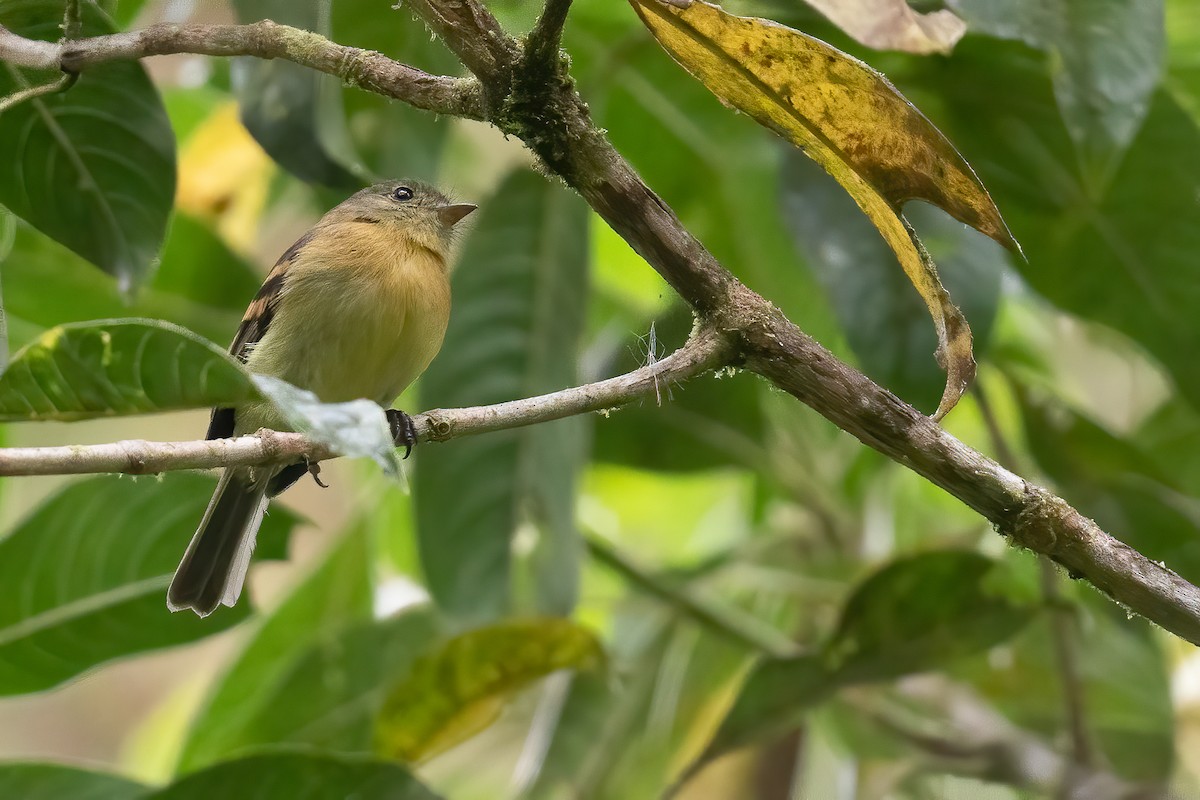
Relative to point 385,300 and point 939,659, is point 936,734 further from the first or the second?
point 385,300

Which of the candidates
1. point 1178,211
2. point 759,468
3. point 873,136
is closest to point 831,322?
→ point 759,468

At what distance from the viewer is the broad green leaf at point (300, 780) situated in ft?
5.64

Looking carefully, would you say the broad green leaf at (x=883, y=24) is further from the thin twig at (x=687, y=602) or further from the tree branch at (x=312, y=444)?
the thin twig at (x=687, y=602)

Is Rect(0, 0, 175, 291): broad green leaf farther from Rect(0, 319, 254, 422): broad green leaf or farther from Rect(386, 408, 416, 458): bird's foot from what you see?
Rect(0, 319, 254, 422): broad green leaf

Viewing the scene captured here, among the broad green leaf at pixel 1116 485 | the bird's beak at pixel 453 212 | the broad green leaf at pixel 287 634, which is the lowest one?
the broad green leaf at pixel 287 634

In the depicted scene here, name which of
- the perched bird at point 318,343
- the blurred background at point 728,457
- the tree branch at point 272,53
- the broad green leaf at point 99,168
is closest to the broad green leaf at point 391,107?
the blurred background at point 728,457

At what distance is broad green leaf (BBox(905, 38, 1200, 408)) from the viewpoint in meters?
2.06

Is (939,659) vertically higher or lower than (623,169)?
lower

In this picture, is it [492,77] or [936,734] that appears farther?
[936,734]

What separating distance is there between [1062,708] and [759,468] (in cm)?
80

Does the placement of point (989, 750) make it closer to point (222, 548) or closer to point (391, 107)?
point (222, 548)

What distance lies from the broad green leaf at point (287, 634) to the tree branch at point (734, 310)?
1.51 m

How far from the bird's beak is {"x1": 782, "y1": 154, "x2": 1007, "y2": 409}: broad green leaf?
0.68 meters

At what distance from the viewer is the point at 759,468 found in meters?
2.55
